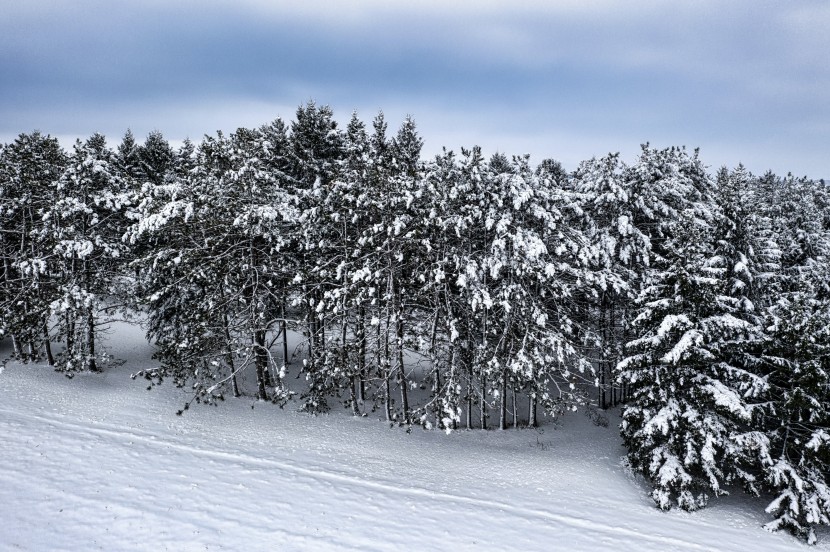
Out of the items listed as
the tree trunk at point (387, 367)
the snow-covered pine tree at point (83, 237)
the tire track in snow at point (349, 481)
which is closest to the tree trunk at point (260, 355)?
the tire track in snow at point (349, 481)

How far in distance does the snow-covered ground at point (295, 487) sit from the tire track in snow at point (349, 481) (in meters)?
0.06

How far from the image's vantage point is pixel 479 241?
62.1 feet

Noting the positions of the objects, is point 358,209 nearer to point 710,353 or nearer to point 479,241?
point 479,241

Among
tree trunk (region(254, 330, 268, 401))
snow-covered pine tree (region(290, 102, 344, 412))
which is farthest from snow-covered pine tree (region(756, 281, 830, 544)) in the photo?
tree trunk (region(254, 330, 268, 401))

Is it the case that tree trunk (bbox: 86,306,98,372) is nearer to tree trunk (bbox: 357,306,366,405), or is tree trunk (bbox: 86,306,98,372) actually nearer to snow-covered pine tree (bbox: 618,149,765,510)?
tree trunk (bbox: 357,306,366,405)

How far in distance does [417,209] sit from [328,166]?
912 centimetres

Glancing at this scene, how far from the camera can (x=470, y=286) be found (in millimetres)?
16281

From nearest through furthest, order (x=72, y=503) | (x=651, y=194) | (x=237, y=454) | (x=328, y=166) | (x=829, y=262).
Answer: (x=72, y=503), (x=237, y=454), (x=651, y=194), (x=829, y=262), (x=328, y=166)

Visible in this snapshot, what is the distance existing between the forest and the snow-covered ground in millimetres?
1189

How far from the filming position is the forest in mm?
13422

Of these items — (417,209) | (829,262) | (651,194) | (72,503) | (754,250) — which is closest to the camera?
(72,503)

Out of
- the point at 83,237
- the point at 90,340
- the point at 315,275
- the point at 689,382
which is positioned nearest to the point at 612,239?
the point at 689,382

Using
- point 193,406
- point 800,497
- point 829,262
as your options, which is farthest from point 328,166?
point 829,262

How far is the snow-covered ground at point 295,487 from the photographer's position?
34.6ft
